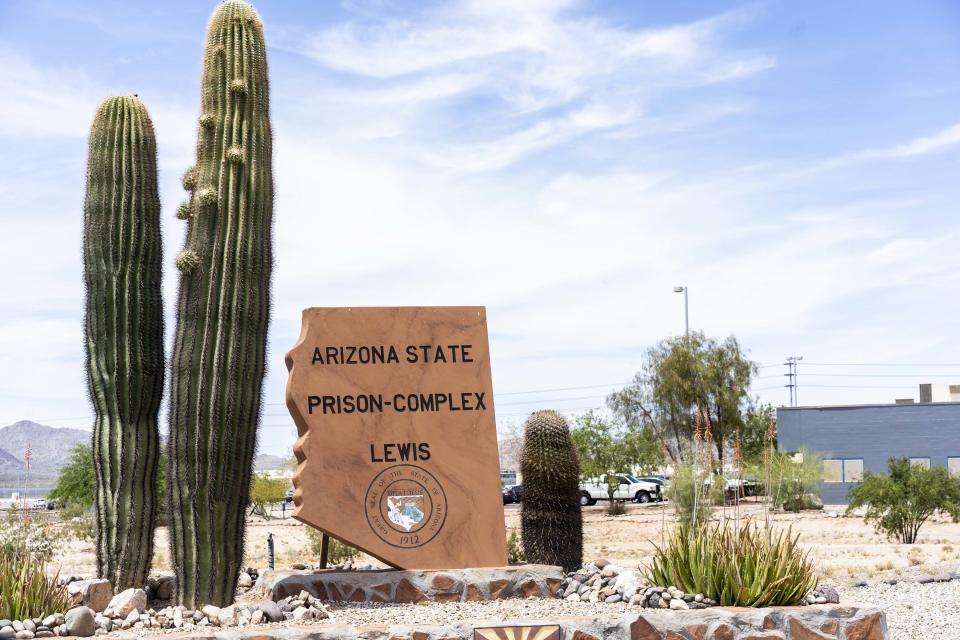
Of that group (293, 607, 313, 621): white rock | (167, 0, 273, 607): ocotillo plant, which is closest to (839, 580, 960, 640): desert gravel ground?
(293, 607, 313, 621): white rock

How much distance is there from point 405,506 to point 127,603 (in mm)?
2766

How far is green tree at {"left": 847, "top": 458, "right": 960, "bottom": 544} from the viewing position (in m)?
24.6

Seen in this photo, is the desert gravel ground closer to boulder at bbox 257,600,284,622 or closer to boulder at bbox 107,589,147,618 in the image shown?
boulder at bbox 257,600,284,622

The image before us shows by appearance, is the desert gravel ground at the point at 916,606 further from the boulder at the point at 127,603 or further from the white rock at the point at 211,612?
the boulder at the point at 127,603

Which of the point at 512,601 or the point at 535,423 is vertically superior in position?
the point at 535,423

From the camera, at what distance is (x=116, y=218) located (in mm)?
11203

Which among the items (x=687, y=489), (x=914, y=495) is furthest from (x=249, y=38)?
(x=914, y=495)

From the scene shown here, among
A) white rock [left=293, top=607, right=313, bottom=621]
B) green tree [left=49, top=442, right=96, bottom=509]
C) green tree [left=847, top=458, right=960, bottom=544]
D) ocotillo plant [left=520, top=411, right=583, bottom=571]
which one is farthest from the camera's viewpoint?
green tree [left=49, top=442, right=96, bottom=509]

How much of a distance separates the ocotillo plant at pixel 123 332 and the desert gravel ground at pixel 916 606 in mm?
7101

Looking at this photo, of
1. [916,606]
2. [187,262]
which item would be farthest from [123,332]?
[916,606]

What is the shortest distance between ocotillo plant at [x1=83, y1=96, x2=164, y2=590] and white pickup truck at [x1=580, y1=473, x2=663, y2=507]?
1361 inches

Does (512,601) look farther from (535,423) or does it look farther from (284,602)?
(535,423)

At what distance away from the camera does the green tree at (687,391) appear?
46156mm

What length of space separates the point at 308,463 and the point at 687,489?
595 inches
